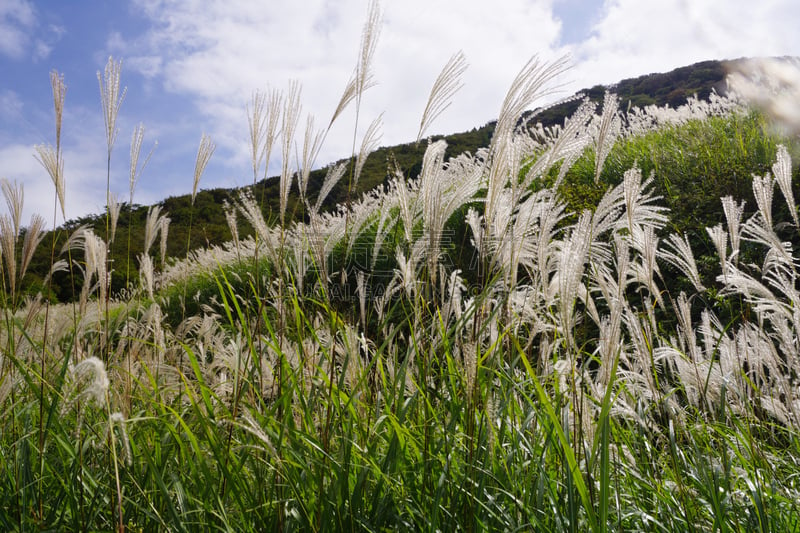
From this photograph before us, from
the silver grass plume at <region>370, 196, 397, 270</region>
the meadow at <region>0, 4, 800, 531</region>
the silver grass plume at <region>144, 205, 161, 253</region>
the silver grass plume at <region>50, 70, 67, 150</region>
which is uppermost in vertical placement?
the silver grass plume at <region>50, 70, 67, 150</region>

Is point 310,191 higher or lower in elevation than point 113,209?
higher

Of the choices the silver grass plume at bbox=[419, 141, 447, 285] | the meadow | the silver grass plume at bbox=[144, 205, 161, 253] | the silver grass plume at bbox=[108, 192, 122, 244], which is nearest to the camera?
the meadow

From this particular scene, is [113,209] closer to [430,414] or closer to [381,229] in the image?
[381,229]

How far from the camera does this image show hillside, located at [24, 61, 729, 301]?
15.0m

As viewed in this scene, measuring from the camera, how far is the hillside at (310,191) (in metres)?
15.0

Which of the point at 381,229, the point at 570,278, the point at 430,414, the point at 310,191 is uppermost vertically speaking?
the point at 310,191

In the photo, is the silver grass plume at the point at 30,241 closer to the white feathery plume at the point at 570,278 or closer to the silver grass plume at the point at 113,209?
the silver grass plume at the point at 113,209

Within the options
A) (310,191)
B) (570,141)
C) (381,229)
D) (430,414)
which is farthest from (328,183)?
(310,191)

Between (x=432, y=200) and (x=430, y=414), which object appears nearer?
(x=432, y=200)

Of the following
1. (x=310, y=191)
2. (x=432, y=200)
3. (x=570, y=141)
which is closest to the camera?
(x=570, y=141)

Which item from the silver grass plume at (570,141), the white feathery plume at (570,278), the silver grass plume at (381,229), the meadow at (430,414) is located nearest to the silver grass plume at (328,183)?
the meadow at (430,414)

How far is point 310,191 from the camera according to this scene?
21.7 meters

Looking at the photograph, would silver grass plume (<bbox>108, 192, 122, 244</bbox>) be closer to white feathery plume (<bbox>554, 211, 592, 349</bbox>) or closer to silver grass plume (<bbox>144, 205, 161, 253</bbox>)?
silver grass plume (<bbox>144, 205, 161, 253</bbox>)

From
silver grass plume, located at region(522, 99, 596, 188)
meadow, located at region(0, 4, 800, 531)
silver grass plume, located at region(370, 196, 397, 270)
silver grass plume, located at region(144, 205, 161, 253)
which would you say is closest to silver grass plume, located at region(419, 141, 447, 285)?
meadow, located at region(0, 4, 800, 531)
